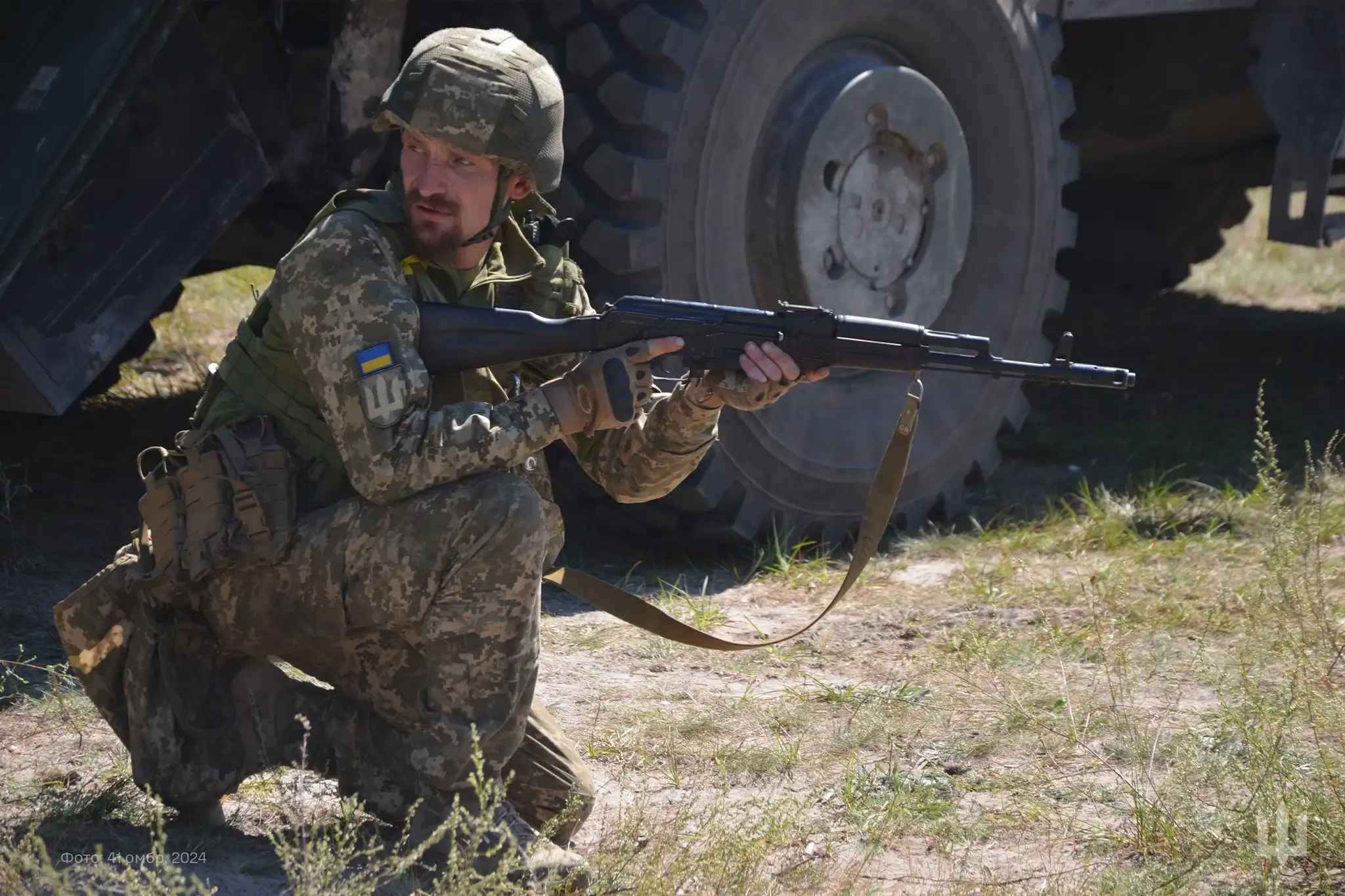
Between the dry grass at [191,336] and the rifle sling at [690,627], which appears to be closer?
the rifle sling at [690,627]

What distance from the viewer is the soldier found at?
8.80 ft

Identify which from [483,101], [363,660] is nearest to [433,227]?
[483,101]

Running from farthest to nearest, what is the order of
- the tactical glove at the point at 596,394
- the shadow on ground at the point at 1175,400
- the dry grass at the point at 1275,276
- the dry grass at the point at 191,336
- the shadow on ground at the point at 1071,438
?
the dry grass at the point at 1275,276
the dry grass at the point at 191,336
the shadow on ground at the point at 1175,400
the shadow on ground at the point at 1071,438
the tactical glove at the point at 596,394

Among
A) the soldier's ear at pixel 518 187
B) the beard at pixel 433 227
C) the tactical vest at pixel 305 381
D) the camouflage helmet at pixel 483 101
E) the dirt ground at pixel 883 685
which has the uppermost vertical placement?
the camouflage helmet at pixel 483 101

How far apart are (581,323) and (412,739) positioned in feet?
2.60

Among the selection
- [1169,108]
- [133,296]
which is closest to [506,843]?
[133,296]

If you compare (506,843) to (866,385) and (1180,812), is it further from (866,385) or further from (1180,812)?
(866,385)

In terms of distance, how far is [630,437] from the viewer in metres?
3.20

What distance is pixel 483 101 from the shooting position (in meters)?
2.86

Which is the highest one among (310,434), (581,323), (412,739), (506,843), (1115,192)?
(1115,192)

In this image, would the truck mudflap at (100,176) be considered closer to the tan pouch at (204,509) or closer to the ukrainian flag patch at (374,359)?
the tan pouch at (204,509)

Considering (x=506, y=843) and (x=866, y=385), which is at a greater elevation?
(x=866, y=385)

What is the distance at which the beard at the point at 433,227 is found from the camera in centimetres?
288

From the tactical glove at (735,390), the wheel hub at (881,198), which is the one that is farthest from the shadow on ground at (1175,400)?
the tactical glove at (735,390)
